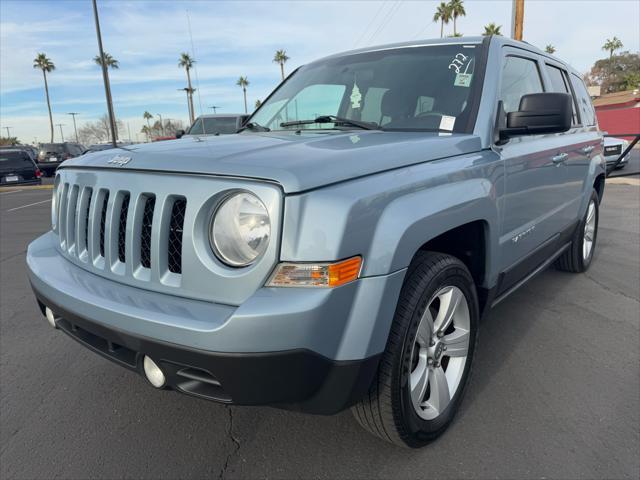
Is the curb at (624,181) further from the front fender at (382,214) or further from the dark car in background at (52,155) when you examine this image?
the dark car in background at (52,155)

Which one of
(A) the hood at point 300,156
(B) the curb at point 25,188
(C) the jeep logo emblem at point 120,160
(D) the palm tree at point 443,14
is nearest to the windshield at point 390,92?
(A) the hood at point 300,156

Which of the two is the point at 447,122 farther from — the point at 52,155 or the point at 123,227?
the point at 52,155

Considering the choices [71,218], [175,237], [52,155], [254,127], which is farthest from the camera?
[52,155]

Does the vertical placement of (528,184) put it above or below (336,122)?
below

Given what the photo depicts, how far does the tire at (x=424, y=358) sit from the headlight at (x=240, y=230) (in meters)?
0.61

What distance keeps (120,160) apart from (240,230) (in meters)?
0.75

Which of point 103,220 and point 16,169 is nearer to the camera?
point 103,220

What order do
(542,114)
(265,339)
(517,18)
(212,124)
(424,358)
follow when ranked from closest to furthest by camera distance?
1. (265,339)
2. (424,358)
3. (542,114)
4. (212,124)
5. (517,18)

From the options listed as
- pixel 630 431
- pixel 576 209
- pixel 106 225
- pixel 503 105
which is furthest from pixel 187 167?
pixel 576 209

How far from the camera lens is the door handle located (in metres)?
3.23

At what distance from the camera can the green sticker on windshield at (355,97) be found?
2.98 metres

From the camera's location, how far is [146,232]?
189 centimetres

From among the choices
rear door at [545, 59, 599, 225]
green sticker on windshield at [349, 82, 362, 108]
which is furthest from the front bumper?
rear door at [545, 59, 599, 225]

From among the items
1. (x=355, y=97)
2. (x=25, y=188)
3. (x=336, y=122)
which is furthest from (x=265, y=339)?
(x=25, y=188)
